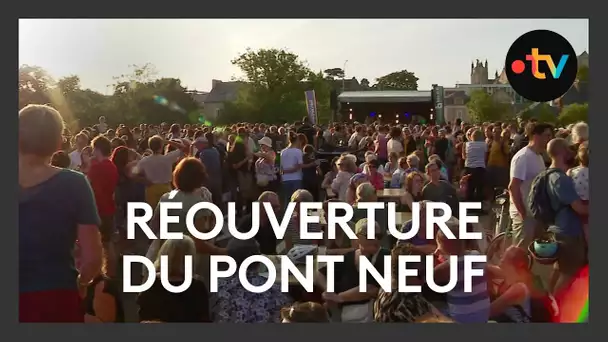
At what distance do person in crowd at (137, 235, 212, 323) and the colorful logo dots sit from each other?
2.97 m

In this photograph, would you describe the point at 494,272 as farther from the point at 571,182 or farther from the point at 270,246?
the point at 270,246

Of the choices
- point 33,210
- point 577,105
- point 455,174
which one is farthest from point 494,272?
point 577,105

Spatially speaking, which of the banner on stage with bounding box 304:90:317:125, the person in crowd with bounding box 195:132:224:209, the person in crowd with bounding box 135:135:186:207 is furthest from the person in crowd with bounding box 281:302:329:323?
the banner on stage with bounding box 304:90:317:125

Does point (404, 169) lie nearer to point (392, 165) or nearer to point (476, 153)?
point (392, 165)

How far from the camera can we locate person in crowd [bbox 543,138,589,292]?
588 cm

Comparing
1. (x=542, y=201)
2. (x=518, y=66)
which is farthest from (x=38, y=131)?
(x=542, y=201)

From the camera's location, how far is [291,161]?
1012cm

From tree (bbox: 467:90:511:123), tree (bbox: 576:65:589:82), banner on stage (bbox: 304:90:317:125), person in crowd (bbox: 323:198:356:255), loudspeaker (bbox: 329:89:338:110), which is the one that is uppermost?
tree (bbox: 467:90:511:123)

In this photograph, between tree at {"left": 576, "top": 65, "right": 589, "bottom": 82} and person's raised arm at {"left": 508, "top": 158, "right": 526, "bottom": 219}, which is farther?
person's raised arm at {"left": 508, "top": 158, "right": 526, "bottom": 219}

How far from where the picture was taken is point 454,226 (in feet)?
17.5

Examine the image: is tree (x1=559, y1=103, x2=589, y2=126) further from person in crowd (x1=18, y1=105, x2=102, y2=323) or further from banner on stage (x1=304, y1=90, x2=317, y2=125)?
person in crowd (x1=18, y1=105, x2=102, y2=323)

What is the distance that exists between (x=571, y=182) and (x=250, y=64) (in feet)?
182

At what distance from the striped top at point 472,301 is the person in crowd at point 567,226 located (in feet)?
3.80

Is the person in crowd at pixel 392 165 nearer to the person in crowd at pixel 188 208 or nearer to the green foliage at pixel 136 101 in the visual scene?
the person in crowd at pixel 188 208
